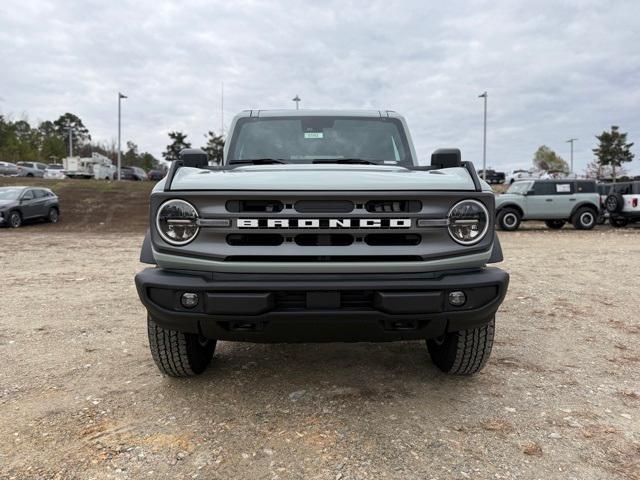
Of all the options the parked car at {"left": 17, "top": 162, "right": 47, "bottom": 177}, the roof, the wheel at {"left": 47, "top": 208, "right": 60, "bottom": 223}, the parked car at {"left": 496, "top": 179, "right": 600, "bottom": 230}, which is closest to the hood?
the roof

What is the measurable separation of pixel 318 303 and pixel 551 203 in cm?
1663

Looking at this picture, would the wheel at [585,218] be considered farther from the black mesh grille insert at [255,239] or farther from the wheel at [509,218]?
the black mesh grille insert at [255,239]

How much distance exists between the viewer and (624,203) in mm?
16875

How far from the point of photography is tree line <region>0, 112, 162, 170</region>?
61.3 metres

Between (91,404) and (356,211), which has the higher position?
(356,211)

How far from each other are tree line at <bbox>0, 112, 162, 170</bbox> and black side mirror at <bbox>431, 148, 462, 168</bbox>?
221 feet

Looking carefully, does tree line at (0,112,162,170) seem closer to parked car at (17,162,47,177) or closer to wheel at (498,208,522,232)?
parked car at (17,162,47,177)

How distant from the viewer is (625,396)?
3131 millimetres

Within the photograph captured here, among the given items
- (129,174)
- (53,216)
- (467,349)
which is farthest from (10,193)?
(129,174)

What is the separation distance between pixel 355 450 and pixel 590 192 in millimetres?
17388

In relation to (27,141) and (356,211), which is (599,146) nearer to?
(356,211)

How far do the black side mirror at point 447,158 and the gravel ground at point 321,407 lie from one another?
1444mm

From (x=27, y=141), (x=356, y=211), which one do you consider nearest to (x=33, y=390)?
(x=356, y=211)

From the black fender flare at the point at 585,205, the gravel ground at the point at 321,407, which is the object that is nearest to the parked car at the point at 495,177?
the black fender flare at the point at 585,205
